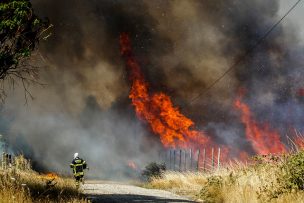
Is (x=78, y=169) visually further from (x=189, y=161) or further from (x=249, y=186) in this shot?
(x=189, y=161)

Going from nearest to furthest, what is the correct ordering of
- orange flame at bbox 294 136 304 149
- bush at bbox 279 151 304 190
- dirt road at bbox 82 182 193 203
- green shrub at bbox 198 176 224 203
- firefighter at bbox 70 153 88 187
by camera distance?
bush at bbox 279 151 304 190 < orange flame at bbox 294 136 304 149 < green shrub at bbox 198 176 224 203 < dirt road at bbox 82 182 193 203 < firefighter at bbox 70 153 88 187

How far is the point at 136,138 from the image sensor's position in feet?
200

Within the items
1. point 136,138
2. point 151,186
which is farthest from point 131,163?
point 151,186

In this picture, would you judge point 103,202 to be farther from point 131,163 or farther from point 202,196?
point 131,163

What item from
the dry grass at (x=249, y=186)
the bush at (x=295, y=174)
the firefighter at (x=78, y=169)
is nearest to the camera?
the bush at (x=295, y=174)

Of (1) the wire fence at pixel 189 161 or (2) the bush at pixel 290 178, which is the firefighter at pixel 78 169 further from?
(2) the bush at pixel 290 178

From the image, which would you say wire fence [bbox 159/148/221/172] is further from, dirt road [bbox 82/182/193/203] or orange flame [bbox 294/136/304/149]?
orange flame [bbox 294/136/304/149]

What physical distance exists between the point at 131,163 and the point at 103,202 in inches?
1667

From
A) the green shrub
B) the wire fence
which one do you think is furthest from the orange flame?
the wire fence

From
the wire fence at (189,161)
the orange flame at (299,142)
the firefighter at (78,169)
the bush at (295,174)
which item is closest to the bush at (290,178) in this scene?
the bush at (295,174)

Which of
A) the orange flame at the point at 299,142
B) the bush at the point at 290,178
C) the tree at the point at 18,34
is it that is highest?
the tree at the point at 18,34

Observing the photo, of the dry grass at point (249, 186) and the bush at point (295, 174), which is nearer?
the bush at point (295, 174)

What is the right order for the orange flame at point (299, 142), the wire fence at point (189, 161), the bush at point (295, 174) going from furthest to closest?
the wire fence at point (189, 161) < the orange flame at point (299, 142) < the bush at point (295, 174)

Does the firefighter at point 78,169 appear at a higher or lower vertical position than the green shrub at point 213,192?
higher
